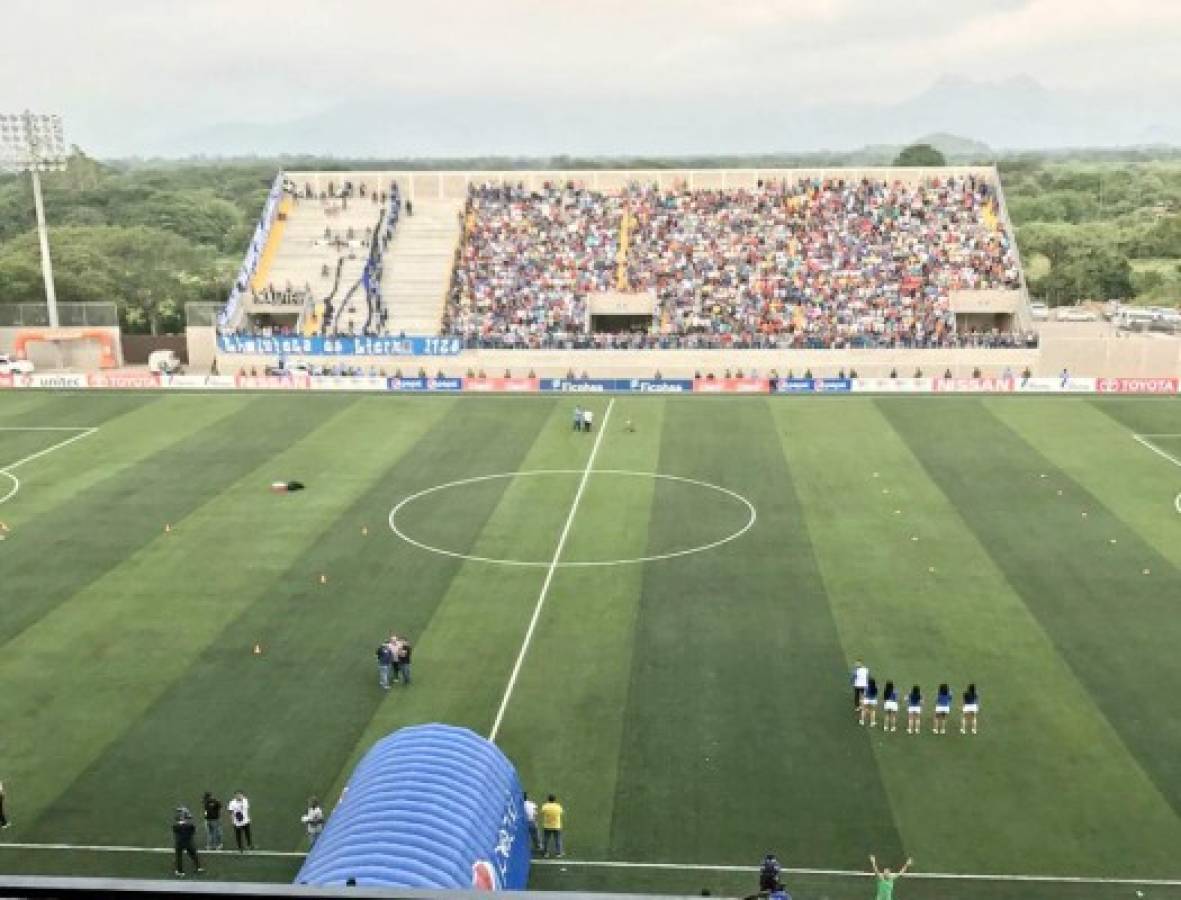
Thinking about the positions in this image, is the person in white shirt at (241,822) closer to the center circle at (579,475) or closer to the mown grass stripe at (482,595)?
the mown grass stripe at (482,595)

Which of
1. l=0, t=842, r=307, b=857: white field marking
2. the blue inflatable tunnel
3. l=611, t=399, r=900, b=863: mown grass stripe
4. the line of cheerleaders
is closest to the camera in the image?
the blue inflatable tunnel

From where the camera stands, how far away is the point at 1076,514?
36.4 metres

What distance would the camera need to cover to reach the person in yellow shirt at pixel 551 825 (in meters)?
18.6

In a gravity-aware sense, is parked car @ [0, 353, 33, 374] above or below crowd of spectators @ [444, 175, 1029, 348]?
below

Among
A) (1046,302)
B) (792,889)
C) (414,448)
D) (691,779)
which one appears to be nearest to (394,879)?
(792,889)

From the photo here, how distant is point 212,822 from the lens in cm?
1905

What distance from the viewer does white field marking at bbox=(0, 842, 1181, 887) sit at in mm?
17734

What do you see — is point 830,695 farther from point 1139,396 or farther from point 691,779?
point 1139,396

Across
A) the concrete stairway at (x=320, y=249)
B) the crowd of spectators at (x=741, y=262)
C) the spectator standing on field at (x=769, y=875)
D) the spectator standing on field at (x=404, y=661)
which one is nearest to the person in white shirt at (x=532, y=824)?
the spectator standing on field at (x=769, y=875)

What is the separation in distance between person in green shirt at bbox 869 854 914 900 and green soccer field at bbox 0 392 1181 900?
279 millimetres

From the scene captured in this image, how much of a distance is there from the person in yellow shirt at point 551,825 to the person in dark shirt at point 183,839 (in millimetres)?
5644

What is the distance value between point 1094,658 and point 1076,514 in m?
11.9

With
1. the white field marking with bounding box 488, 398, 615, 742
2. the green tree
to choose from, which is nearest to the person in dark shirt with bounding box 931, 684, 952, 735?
the white field marking with bounding box 488, 398, 615, 742

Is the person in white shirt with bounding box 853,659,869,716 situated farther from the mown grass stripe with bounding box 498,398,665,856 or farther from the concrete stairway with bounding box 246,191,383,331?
the concrete stairway with bounding box 246,191,383,331
